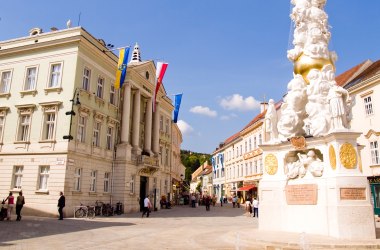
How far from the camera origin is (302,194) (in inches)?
435

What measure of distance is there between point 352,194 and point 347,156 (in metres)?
1.14

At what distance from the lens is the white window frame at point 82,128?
25.1 meters

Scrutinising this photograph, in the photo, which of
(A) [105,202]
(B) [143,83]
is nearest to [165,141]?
(B) [143,83]

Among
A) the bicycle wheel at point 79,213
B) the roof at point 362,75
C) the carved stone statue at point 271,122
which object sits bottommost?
the bicycle wheel at point 79,213

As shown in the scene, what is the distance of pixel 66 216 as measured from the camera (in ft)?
74.9

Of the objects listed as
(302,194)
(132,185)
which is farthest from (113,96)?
(302,194)

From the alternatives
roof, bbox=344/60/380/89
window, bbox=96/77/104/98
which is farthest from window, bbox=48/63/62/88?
roof, bbox=344/60/380/89

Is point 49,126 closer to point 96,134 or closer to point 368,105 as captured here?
point 96,134

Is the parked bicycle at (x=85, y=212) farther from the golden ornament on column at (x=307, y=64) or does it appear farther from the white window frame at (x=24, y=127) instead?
the golden ornament on column at (x=307, y=64)

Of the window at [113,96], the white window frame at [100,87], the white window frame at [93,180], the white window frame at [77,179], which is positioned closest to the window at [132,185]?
the white window frame at [93,180]

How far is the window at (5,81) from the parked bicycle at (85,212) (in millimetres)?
11703

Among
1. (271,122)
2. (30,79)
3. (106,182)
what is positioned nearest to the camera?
(271,122)

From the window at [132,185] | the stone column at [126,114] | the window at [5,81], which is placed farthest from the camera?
the window at [132,185]

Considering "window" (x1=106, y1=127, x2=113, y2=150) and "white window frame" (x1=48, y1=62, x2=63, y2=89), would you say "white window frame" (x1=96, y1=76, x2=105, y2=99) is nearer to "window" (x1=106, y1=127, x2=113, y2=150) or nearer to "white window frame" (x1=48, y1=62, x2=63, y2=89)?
"window" (x1=106, y1=127, x2=113, y2=150)
